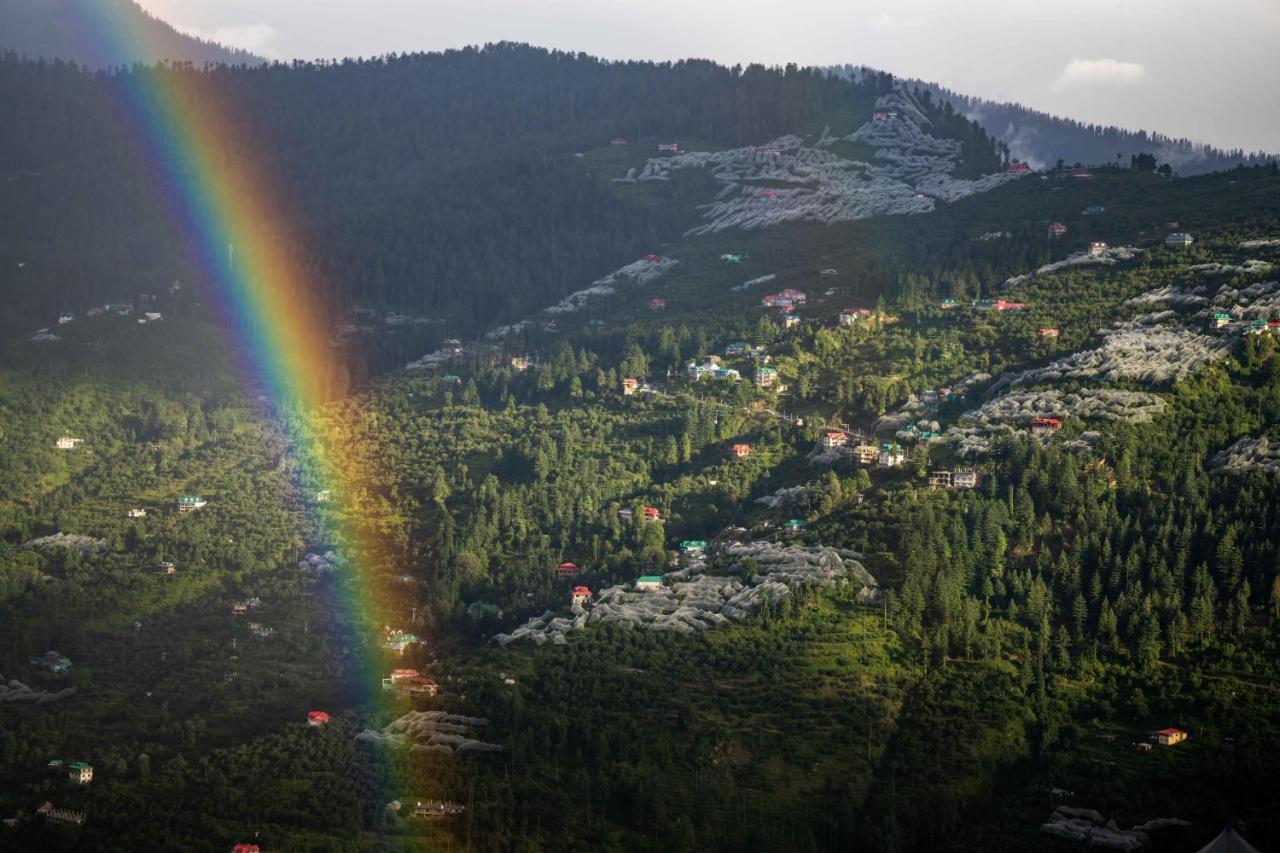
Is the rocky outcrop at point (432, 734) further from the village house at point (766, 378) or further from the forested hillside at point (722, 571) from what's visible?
the village house at point (766, 378)

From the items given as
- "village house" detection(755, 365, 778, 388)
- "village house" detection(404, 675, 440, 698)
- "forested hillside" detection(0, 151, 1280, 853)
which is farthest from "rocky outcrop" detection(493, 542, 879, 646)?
"village house" detection(755, 365, 778, 388)

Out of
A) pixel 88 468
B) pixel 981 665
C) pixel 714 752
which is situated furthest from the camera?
pixel 88 468

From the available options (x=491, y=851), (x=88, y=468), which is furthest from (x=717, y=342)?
(x=491, y=851)

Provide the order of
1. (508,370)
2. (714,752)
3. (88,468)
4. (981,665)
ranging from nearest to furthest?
1. (714,752)
2. (981,665)
3. (88,468)
4. (508,370)

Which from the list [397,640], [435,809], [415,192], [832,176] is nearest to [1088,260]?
[832,176]

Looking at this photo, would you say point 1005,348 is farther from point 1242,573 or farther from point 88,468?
point 88,468

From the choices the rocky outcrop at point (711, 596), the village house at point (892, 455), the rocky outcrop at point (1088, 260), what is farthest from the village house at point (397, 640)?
the rocky outcrop at point (1088, 260)
